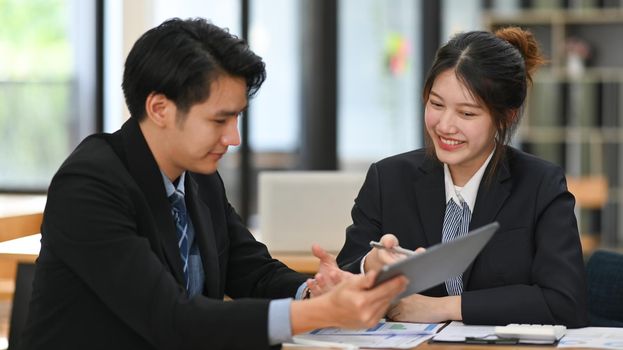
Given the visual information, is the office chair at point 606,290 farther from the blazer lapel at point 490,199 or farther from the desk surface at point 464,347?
the desk surface at point 464,347

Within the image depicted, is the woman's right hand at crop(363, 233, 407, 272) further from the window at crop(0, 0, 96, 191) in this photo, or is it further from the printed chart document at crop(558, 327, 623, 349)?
the window at crop(0, 0, 96, 191)

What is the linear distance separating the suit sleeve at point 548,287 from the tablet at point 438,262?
0.36 meters

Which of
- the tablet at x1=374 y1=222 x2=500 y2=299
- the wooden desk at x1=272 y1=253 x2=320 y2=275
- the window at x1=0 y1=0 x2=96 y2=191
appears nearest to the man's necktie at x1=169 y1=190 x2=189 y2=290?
the tablet at x1=374 y1=222 x2=500 y2=299

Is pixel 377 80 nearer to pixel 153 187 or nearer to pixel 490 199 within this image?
pixel 490 199

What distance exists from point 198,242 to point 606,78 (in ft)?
24.8

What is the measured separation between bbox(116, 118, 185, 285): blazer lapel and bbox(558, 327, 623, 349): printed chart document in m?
0.77

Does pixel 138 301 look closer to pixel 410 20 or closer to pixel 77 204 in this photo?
pixel 77 204

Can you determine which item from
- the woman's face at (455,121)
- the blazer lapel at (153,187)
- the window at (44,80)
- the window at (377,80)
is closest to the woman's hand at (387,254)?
the woman's face at (455,121)

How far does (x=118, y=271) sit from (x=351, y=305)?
1.36 feet

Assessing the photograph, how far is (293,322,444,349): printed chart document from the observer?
2072 mm

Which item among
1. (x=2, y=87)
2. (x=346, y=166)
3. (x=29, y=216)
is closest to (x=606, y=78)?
(x=346, y=166)

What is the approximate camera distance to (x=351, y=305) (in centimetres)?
180

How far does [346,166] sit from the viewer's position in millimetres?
8531

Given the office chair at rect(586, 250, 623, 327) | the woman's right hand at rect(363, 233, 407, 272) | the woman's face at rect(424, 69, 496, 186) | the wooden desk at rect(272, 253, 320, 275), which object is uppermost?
the woman's face at rect(424, 69, 496, 186)
